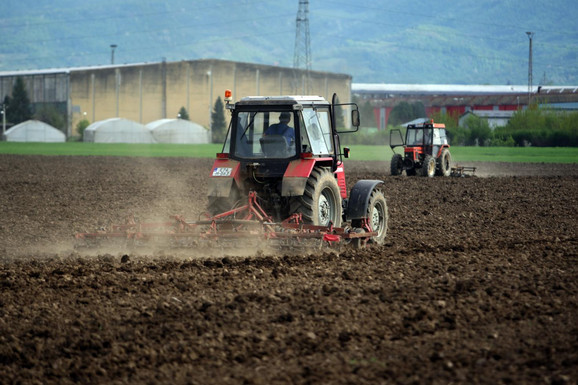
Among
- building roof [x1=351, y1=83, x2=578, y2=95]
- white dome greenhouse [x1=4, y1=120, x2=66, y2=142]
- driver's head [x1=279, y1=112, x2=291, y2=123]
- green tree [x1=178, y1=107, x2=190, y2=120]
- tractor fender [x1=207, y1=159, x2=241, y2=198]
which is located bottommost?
tractor fender [x1=207, y1=159, x2=241, y2=198]

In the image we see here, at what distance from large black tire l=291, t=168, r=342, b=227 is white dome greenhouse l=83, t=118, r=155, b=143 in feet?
227

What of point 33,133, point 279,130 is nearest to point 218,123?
point 33,133

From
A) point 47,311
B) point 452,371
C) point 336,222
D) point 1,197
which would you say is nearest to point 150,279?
point 47,311

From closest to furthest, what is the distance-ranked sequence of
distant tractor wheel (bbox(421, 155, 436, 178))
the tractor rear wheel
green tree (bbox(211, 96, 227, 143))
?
1. the tractor rear wheel
2. distant tractor wheel (bbox(421, 155, 436, 178))
3. green tree (bbox(211, 96, 227, 143))

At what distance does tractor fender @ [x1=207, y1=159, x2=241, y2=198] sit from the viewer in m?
11.7

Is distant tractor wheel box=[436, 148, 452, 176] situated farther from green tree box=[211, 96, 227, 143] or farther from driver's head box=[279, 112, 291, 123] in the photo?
green tree box=[211, 96, 227, 143]

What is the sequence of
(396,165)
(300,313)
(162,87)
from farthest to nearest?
1. (162,87)
2. (396,165)
3. (300,313)

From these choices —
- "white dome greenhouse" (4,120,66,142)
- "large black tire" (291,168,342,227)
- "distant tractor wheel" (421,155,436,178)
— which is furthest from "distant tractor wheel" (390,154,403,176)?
"white dome greenhouse" (4,120,66,142)

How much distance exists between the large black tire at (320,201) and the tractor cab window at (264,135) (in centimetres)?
56

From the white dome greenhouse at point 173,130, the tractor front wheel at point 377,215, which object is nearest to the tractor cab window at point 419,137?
the tractor front wheel at point 377,215

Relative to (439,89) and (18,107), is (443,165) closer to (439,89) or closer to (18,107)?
(18,107)

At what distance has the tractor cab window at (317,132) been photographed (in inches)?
461

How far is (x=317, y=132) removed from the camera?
39.4 ft

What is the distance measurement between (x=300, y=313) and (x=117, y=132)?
7434cm
